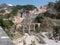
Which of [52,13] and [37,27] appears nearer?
[37,27]

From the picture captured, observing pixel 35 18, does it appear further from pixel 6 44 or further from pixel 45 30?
pixel 6 44

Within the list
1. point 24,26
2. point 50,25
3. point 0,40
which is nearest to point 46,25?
point 50,25

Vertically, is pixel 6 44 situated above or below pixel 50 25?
above

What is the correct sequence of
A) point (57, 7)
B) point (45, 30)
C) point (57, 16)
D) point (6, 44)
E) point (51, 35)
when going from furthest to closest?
1. point (57, 7)
2. point (57, 16)
3. point (45, 30)
4. point (51, 35)
5. point (6, 44)

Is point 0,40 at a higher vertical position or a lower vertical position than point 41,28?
higher

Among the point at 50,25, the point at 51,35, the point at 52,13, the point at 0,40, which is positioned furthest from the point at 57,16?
the point at 0,40

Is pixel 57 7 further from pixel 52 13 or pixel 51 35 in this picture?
pixel 51 35

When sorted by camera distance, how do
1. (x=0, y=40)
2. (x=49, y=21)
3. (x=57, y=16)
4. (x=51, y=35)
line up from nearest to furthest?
(x=0, y=40) → (x=51, y=35) → (x=49, y=21) → (x=57, y=16)

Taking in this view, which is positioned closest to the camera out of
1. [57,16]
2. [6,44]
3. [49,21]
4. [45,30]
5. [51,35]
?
[6,44]

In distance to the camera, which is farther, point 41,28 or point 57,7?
point 57,7
